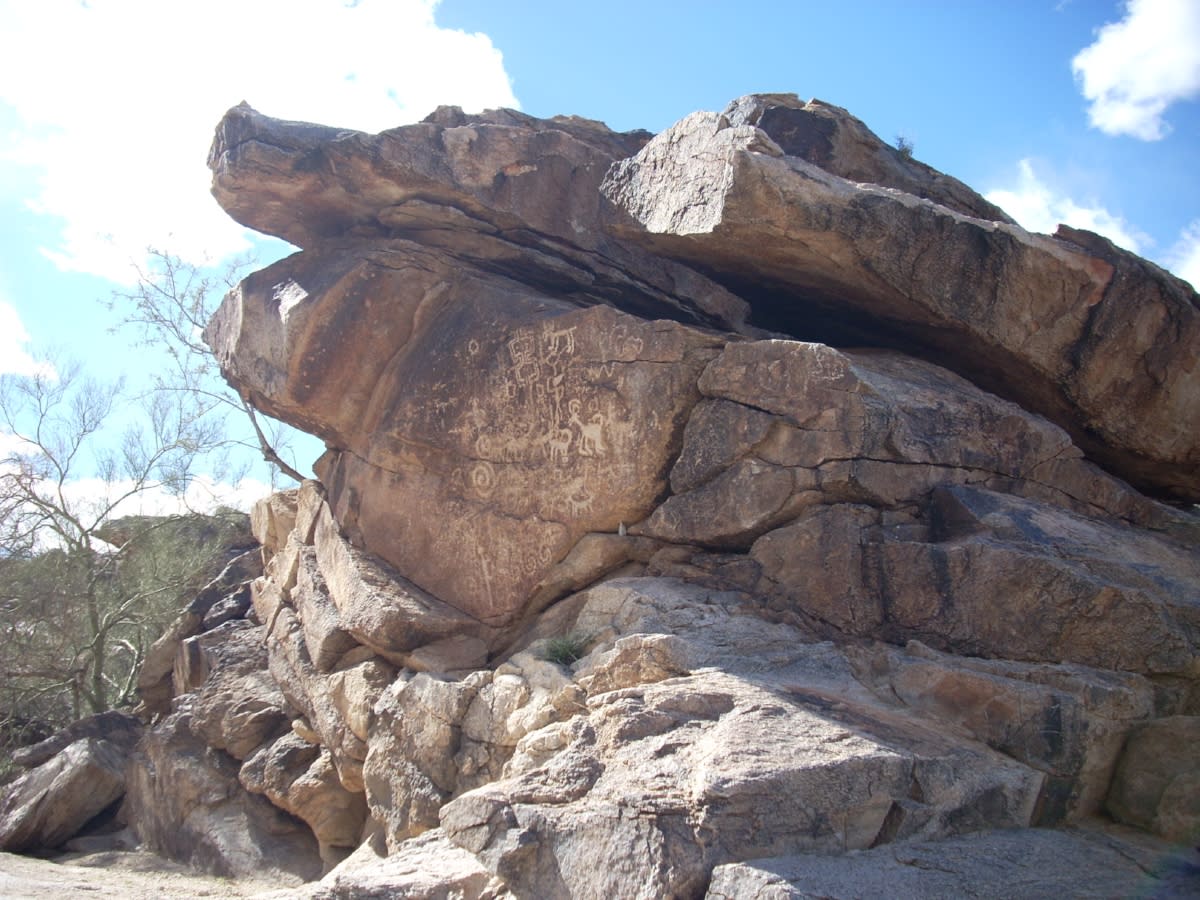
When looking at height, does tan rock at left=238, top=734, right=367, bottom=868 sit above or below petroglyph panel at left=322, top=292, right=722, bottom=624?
below

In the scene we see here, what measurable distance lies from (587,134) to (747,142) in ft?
8.41

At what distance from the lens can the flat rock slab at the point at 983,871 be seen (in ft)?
14.0

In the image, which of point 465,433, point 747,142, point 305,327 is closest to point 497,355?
point 465,433

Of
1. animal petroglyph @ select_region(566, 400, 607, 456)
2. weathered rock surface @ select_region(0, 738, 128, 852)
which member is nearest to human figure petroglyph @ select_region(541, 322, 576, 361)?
animal petroglyph @ select_region(566, 400, 607, 456)

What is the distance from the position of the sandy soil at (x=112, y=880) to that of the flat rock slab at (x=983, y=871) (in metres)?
5.09

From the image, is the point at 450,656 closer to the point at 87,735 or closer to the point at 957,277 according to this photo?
the point at 957,277

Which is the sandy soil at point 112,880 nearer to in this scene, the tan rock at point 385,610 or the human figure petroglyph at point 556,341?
the tan rock at point 385,610

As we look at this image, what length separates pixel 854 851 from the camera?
4699 millimetres

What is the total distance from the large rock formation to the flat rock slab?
29mm

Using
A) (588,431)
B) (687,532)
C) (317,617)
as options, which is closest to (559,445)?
(588,431)

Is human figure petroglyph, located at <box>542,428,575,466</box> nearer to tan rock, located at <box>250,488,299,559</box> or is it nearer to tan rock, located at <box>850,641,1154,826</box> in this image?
tan rock, located at <box>850,641,1154,826</box>

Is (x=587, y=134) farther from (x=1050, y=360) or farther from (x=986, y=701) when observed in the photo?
(x=986, y=701)

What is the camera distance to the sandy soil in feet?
24.2

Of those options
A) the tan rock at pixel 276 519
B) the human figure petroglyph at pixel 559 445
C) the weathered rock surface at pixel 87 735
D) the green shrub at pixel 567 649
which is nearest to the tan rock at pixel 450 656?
the green shrub at pixel 567 649
